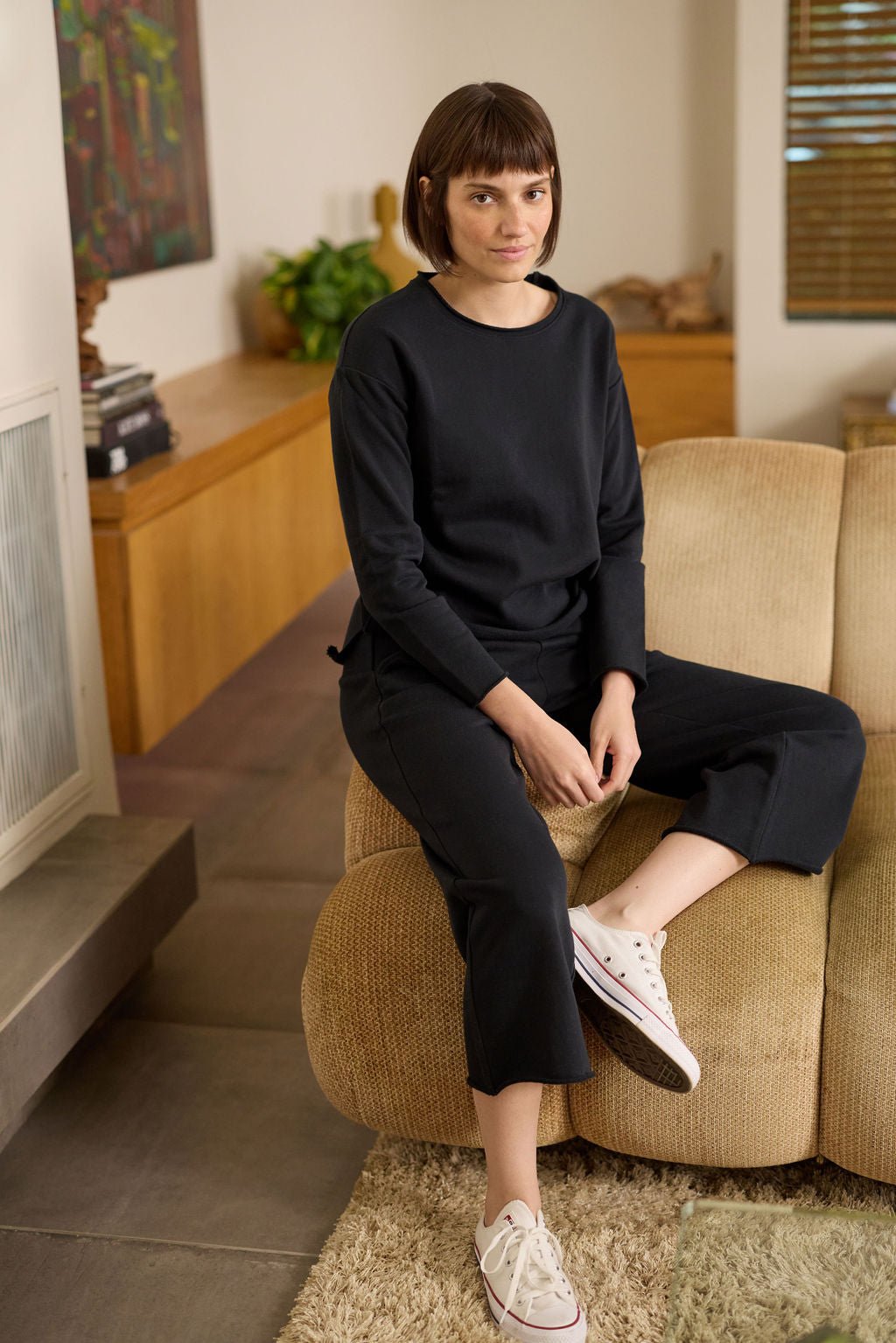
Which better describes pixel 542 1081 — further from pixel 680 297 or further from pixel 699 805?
pixel 680 297

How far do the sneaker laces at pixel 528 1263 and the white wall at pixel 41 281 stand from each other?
853mm

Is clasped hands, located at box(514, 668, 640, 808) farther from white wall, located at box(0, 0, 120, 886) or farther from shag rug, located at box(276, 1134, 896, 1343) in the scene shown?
white wall, located at box(0, 0, 120, 886)

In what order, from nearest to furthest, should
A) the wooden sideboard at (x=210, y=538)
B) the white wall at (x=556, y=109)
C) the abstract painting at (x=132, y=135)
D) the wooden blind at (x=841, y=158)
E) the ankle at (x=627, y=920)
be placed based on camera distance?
the ankle at (x=627, y=920), the wooden sideboard at (x=210, y=538), the abstract painting at (x=132, y=135), the wooden blind at (x=841, y=158), the white wall at (x=556, y=109)

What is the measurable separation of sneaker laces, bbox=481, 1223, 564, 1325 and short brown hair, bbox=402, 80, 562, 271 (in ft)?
3.53

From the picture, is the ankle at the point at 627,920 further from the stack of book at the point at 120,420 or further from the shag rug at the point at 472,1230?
the stack of book at the point at 120,420

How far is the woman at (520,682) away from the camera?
1.42m

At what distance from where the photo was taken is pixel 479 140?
151 cm

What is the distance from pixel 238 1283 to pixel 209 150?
3184mm

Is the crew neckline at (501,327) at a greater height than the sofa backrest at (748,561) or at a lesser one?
greater

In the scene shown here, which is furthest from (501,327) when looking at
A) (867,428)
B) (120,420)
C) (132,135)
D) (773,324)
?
(773,324)

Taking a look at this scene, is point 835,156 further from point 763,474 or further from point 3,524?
point 3,524

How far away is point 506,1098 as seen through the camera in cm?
143

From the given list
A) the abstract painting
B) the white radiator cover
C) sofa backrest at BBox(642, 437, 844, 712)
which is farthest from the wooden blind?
the white radiator cover

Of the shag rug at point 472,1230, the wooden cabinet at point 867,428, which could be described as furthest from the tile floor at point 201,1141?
the wooden cabinet at point 867,428
